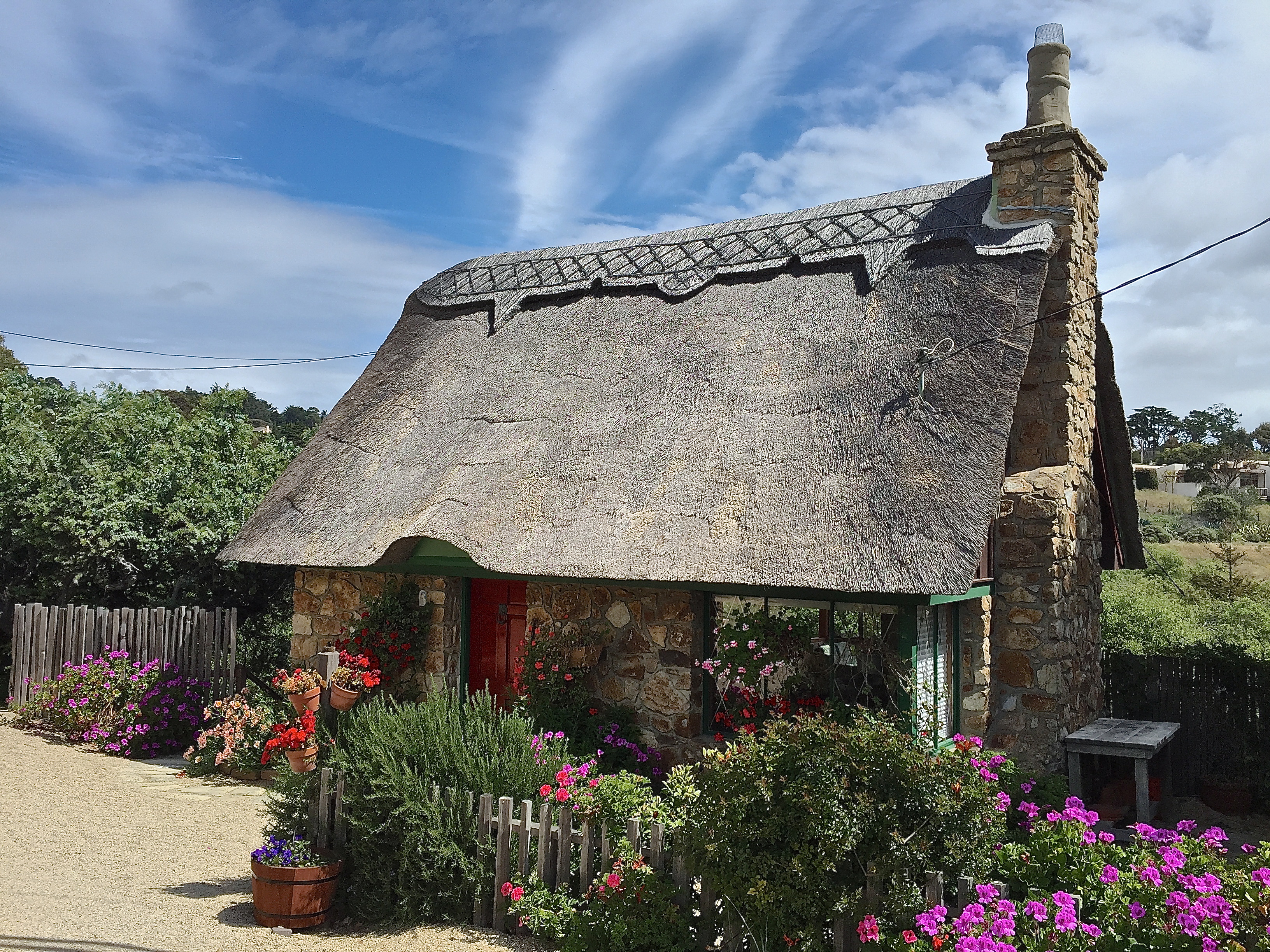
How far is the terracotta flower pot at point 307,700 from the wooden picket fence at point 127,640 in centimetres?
444

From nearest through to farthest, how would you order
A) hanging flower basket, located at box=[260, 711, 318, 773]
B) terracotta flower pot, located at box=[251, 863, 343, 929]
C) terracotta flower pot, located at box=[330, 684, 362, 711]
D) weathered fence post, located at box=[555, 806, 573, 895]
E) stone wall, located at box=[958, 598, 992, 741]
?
weathered fence post, located at box=[555, 806, 573, 895]
terracotta flower pot, located at box=[251, 863, 343, 929]
hanging flower basket, located at box=[260, 711, 318, 773]
terracotta flower pot, located at box=[330, 684, 362, 711]
stone wall, located at box=[958, 598, 992, 741]

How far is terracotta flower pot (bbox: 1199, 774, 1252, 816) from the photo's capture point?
8.77m

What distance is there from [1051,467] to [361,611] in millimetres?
6557

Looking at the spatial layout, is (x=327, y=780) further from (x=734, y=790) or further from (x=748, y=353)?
(x=748, y=353)

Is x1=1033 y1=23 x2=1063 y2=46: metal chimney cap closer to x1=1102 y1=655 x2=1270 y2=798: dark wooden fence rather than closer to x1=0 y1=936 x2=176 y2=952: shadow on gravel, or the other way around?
x1=1102 y1=655 x2=1270 y2=798: dark wooden fence

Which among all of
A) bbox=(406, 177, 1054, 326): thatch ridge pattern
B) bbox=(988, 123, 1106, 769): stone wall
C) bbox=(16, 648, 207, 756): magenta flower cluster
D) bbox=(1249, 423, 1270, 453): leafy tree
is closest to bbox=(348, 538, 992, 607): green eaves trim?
bbox=(988, 123, 1106, 769): stone wall

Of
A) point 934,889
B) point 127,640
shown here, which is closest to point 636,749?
point 934,889

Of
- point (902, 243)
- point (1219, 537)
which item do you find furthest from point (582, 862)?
point (1219, 537)

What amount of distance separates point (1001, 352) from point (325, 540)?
6.22 m

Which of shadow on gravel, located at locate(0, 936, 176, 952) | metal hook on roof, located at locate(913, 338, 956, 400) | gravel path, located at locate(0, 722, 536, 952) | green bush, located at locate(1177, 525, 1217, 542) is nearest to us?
shadow on gravel, located at locate(0, 936, 176, 952)

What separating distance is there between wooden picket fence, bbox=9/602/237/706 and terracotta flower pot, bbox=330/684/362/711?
4.42m

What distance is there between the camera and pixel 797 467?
7.42m

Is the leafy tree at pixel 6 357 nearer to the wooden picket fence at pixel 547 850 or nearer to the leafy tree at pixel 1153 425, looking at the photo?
the wooden picket fence at pixel 547 850

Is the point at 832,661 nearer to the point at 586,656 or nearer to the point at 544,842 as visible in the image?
the point at 586,656
